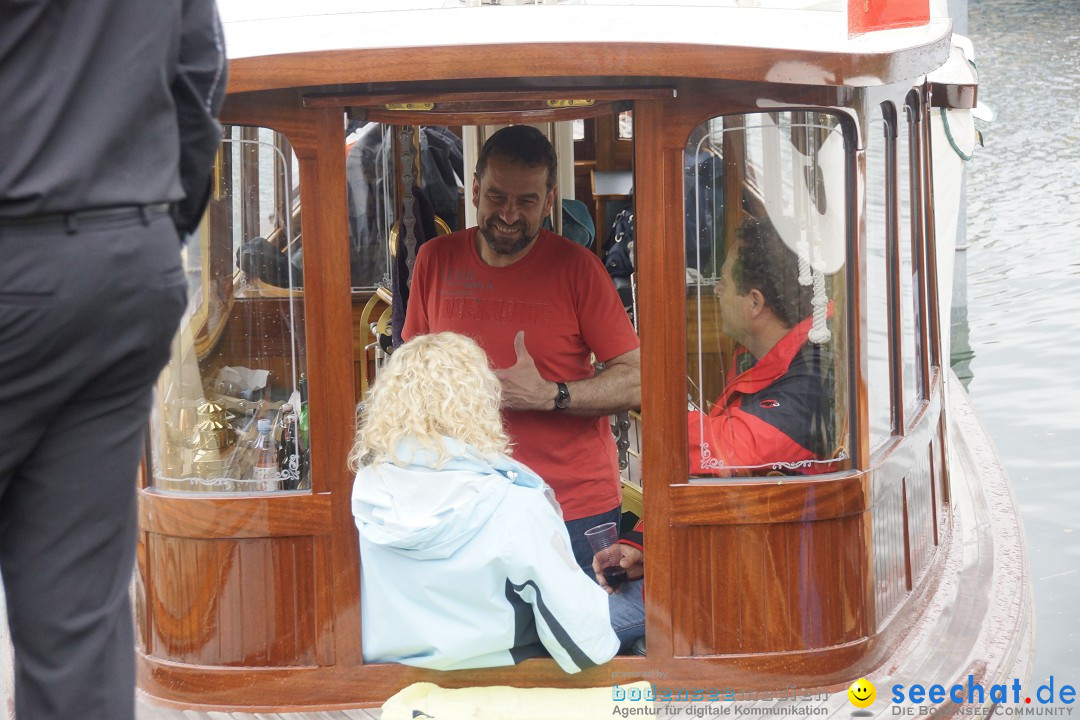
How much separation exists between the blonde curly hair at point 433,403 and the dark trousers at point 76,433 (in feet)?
3.48

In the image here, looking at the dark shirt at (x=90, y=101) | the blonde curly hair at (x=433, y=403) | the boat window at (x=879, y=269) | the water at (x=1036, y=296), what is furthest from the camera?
the water at (x=1036, y=296)

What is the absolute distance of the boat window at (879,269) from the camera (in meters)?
3.00

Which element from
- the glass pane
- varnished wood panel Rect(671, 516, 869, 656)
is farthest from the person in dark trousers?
the glass pane

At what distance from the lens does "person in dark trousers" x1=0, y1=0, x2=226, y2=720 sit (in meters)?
1.42

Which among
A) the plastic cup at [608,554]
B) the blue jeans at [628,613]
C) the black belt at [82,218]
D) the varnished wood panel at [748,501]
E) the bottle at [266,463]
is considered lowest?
the blue jeans at [628,613]

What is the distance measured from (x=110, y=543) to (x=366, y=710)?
4.71 feet

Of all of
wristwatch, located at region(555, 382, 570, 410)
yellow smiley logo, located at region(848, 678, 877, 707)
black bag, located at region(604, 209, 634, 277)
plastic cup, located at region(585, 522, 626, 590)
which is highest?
black bag, located at region(604, 209, 634, 277)

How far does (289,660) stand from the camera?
2.93 meters

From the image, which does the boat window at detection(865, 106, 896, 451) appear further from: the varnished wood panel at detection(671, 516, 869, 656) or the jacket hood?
the jacket hood

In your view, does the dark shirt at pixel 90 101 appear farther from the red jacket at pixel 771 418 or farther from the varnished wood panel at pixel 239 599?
the red jacket at pixel 771 418

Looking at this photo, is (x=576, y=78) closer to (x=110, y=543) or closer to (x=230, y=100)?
(x=230, y=100)

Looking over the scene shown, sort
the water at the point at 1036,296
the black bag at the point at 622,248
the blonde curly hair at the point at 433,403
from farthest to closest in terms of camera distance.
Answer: the water at the point at 1036,296 → the black bag at the point at 622,248 → the blonde curly hair at the point at 433,403

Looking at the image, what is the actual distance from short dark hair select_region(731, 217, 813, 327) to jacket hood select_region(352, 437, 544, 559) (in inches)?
27.9

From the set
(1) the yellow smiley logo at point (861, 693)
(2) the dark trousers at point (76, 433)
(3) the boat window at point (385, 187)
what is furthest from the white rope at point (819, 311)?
(3) the boat window at point (385, 187)
